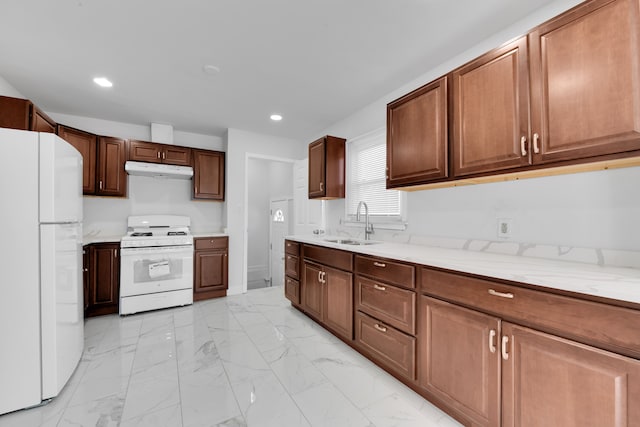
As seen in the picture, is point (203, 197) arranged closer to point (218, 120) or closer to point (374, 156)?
point (218, 120)

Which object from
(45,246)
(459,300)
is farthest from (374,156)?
(45,246)

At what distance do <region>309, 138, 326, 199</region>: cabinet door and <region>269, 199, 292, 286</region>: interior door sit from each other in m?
1.52

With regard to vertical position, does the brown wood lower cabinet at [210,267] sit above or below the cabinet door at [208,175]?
below

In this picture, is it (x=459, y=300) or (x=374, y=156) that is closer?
(x=459, y=300)

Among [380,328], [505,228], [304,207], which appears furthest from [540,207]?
[304,207]

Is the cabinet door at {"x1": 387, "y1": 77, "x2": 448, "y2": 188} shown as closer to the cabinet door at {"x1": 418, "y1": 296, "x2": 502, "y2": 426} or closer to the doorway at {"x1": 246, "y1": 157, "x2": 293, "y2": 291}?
the cabinet door at {"x1": 418, "y1": 296, "x2": 502, "y2": 426}

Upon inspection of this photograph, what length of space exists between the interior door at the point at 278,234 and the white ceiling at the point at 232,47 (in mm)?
2403

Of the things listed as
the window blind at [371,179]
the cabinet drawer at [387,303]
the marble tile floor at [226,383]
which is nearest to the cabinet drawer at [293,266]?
the marble tile floor at [226,383]

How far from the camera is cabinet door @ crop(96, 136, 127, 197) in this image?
11.5 feet

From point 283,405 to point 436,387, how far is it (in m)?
Answer: 0.97

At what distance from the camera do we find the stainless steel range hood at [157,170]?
11.8ft

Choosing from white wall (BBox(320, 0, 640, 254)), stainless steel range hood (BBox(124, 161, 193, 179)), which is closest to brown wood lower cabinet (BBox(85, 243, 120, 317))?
stainless steel range hood (BBox(124, 161, 193, 179))

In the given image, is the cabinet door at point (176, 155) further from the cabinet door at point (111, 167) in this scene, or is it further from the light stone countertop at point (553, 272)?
the light stone countertop at point (553, 272)

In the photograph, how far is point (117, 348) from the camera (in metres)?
2.48
